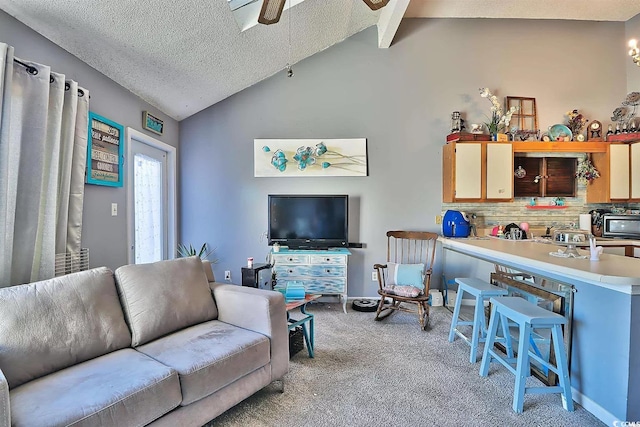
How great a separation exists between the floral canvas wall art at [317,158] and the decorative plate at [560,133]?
2.36 meters

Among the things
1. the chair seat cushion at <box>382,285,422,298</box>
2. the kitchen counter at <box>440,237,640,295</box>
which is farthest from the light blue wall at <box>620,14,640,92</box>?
the chair seat cushion at <box>382,285,422,298</box>

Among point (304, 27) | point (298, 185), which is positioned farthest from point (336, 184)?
point (304, 27)

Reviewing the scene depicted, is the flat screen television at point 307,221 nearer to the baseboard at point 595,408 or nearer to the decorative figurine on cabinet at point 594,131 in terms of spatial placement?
the baseboard at point 595,408

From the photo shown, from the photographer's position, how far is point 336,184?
13.4ft

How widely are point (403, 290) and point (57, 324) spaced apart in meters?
2.77

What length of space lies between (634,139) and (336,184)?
11.9ft

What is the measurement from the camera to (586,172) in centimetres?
395

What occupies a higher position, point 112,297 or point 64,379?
point 112,297

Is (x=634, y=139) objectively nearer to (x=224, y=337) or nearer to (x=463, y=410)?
(x=463, y=410)

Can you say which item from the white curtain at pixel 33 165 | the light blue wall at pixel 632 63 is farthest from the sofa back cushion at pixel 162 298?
the light blue wall at pixel 632 63

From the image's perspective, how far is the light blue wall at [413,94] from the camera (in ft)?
13.3

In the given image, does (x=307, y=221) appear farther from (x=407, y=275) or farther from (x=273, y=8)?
Result: (x=273, y=8)

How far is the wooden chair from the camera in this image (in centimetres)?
320

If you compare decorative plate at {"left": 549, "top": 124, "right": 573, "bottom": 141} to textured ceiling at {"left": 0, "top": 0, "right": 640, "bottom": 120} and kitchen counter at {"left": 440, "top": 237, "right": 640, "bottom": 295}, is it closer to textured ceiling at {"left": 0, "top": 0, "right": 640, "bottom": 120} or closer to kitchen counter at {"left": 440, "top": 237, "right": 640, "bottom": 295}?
textured ceiling at {"left": 0, "top": 0, "right": 640, "bottom": 120}
